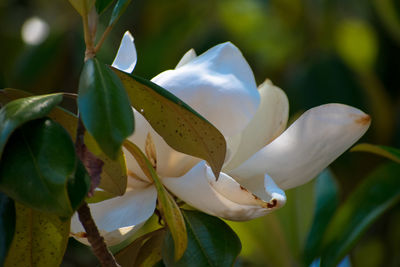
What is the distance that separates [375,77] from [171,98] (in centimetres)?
109

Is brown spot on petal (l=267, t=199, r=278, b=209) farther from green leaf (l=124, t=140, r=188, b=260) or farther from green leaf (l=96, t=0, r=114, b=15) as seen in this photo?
green leaf (l=96, t=0, r=114, b=15)

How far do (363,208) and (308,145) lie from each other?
0.94ft

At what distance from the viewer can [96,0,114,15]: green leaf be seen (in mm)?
494

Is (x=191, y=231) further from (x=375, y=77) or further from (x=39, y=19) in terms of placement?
(x=39, y=19)

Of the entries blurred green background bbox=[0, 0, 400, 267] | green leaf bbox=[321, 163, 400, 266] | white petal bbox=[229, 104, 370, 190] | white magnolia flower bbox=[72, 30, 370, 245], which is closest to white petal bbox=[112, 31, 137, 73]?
white magnolia flower bbox=[72, 30, 370, 245]

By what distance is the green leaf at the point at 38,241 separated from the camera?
0.49 meters

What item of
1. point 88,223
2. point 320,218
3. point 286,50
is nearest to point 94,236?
point 88,223

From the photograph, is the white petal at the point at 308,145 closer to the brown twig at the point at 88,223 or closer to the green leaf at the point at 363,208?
the brown twig at the point at 88,223

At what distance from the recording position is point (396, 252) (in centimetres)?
125

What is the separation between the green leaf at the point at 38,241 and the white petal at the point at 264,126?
16cm

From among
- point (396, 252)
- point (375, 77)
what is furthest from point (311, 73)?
point (396, 252)

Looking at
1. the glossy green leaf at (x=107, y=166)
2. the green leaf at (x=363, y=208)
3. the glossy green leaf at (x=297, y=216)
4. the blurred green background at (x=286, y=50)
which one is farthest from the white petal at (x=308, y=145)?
the blurred green background at (x=286, y=50)

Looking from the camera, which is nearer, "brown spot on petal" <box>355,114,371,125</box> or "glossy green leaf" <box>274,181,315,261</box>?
"brown spot on petal" <box>355,114,371,125</box>

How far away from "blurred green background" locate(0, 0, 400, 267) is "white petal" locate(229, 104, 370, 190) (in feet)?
2.05
